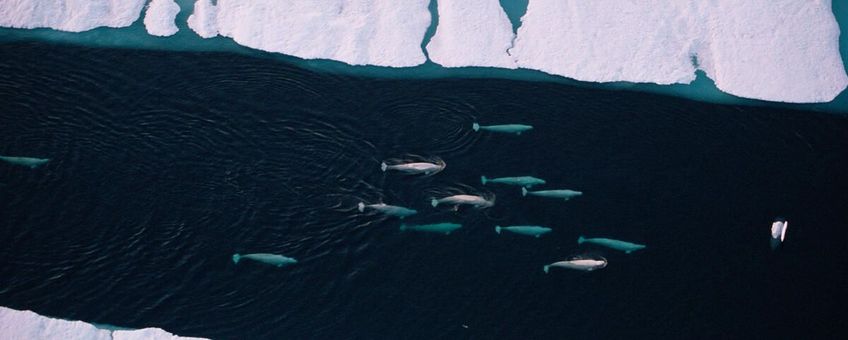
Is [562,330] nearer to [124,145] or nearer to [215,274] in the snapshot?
[215,274]

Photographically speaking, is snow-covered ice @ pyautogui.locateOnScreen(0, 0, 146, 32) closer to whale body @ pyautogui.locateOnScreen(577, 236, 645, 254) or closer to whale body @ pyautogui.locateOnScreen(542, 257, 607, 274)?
whale body @ pyautogui.locateOnScreen(542, 257, 607, 274)

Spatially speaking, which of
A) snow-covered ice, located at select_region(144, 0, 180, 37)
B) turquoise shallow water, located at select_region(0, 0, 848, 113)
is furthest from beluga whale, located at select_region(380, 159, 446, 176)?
snow-covered ice, located at select_region(144, 0, 180, 37)

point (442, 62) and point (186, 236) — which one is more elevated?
point (442, 62)

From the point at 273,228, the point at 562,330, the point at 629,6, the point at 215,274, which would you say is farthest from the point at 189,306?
the point at 629,6

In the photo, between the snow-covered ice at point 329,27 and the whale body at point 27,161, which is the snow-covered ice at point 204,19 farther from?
the whale body at point 27,161

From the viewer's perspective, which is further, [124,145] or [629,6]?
[629,6]
